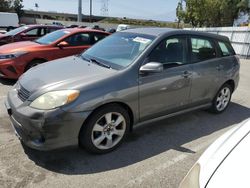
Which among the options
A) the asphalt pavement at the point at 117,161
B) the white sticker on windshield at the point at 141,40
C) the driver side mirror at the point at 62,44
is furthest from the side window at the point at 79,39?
the white sticker on windshield at the point at 141,40

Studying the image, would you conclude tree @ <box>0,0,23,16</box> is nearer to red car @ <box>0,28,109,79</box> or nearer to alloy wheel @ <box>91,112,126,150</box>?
red car @ <box>0,28,109,79</box>

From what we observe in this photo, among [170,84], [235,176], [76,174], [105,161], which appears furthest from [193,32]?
[235,176]

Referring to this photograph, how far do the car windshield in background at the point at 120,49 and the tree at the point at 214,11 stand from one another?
3464cm

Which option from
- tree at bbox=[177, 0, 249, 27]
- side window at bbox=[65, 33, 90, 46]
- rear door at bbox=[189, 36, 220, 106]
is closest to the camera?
rear door at bbox=[189, 36, 220, 106]

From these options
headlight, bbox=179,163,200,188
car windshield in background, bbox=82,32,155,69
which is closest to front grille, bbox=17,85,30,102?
car windshield in background, bbox=82,32,155,69

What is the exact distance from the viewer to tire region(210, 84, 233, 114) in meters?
5.18

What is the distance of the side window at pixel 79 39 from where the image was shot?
7562mm

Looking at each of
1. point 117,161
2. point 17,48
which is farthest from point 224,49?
point 17,48

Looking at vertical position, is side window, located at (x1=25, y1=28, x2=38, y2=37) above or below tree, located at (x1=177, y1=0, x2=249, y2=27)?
below

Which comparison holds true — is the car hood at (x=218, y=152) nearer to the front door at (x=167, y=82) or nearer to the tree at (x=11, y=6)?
the front door at (x=167, y=82)

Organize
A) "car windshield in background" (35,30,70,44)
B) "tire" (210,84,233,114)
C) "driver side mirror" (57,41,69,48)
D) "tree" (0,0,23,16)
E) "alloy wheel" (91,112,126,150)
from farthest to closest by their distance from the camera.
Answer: "tree" (0,0,23,16)
"car windshield in background" (35,30,70,44)
"driver side mirror" (57,41,69,48)
"tire" (210,84,233,114)
"alloy wheel" (91,112,126,150)

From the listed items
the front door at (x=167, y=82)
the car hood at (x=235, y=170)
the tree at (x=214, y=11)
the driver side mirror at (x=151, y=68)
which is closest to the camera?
the car hood at (x=235, y=170)

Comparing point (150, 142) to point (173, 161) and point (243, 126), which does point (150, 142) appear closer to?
point (173, 161)

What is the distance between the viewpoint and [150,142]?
3.98 m
